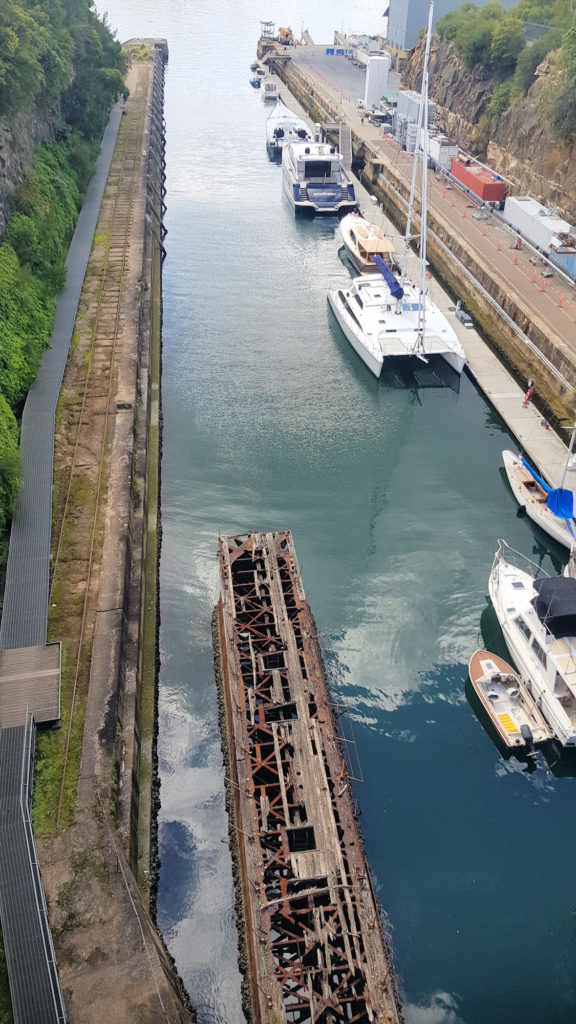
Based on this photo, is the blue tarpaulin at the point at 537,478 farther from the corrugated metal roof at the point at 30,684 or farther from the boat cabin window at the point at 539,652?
the corrugated metal roof at the point at 30,684

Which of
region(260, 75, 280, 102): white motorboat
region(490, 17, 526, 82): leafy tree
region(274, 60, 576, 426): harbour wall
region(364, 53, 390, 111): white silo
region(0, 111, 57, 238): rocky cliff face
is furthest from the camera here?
region(260, 75, 280, 102): white motorboat

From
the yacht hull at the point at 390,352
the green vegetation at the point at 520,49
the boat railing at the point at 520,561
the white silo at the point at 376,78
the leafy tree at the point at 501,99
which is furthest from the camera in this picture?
the white silo at the point at 376,78

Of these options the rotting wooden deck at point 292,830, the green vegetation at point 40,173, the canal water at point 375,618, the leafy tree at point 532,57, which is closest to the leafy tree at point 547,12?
the leafy tree at point 532,57

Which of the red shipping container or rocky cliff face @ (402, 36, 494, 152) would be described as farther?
rocky cliff face @ (402, 36, 494, 152)

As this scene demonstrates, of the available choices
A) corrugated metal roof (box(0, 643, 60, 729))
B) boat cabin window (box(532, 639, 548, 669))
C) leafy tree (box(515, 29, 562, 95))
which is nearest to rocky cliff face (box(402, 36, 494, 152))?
leafy tree (box(515, 29, 562, 95))

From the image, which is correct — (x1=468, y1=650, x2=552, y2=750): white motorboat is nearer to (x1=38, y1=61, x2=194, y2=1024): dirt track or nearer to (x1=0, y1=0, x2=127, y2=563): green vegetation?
(x1=38, y1=61, x2=194, y2=1024): dirt track

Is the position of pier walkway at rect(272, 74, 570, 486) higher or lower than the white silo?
lower
